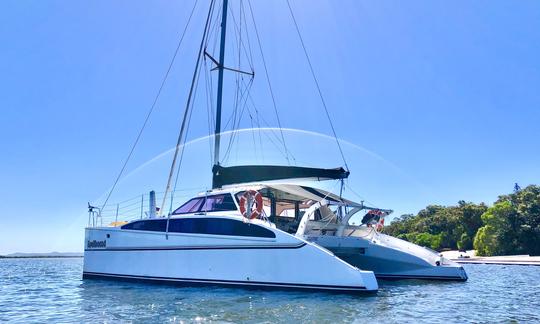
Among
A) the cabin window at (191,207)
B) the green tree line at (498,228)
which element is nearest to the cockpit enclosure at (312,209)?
the cabin window at (191,207)

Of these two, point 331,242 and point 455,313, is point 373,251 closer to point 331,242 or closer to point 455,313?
point 331,242

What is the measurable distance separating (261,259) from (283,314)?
3.42 meters

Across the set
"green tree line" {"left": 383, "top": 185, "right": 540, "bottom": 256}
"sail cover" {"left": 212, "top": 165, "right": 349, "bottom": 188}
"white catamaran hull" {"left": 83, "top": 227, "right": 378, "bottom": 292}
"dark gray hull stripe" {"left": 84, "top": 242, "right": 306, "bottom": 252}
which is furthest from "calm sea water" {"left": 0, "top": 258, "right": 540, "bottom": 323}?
"green tree line" {"left": 383, "top": 185, "right": 540, "bottom": 256}

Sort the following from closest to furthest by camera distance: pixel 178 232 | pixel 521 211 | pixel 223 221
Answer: pixel 223 221 < pixel 178 232 < pixel 521 211

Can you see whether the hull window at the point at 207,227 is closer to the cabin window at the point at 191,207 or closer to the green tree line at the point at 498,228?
the cabin window at the point at 191,207

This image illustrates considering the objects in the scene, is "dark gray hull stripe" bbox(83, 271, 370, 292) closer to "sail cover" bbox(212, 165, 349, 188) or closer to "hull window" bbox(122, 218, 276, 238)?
"hull window" bbox(122, 218, 276, 238)

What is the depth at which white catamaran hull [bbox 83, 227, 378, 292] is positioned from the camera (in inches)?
443

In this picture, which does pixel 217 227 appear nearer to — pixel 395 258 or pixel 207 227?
pixel 207 227

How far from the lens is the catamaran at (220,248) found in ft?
37.6

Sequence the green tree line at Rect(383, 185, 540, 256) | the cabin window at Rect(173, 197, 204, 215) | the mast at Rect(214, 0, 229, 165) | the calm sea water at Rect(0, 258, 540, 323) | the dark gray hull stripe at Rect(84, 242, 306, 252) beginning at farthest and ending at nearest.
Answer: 1. the green tree line at Rect(383, 185, 540, 256)
2. the mast at Rect(214, 0, 229, 165)
3. the cabin window at Rect(173, 197, 204, 215)
4. the dark gray hull stripe at Rect(84, 242, 306, 252)
5. the calm sea water at Rect(0, 258, 540, 323)

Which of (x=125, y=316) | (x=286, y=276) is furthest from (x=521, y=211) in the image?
(x=125, y=316)

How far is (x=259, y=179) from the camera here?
49.8ft

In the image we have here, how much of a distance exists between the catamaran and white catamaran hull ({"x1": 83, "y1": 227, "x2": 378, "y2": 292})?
24mm

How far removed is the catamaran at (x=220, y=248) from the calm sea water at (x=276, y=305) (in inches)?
18.4
